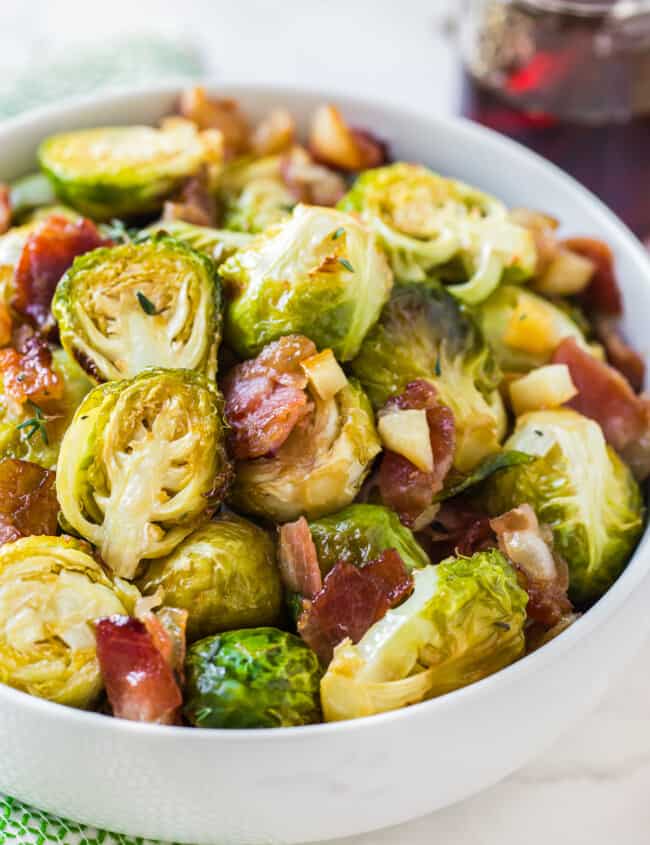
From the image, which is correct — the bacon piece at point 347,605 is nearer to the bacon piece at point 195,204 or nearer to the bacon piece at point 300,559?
the bacon piece at point 300,559

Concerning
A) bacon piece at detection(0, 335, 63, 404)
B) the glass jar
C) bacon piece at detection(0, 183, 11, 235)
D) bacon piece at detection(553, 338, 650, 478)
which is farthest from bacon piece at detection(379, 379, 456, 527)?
the glass jar

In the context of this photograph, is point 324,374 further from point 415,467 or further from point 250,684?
point 250,684

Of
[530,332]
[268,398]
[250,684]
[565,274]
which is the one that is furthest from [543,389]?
[250,684]

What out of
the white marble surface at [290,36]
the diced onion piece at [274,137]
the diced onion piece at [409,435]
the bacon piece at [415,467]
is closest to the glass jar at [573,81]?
the white marble surface at [290,36]

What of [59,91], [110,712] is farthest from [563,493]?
[59,91]

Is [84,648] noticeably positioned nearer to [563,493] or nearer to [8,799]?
[8,799]

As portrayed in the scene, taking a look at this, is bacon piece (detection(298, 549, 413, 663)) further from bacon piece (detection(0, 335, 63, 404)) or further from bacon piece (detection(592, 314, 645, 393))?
bacon piece (detection(592, 314, 645, 393))
